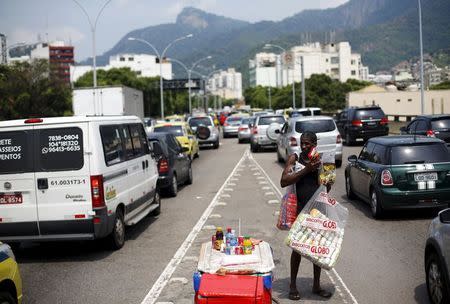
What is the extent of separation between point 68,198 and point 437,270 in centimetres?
509

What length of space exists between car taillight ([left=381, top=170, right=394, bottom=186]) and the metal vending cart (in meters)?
5.64

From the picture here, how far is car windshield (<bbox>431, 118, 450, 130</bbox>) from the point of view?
18859mm

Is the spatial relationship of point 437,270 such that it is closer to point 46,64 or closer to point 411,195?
point 411,195

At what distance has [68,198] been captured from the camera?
28.0 ft

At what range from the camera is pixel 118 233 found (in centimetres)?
930

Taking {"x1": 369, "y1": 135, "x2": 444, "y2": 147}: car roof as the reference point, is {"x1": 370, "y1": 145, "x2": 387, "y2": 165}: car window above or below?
below

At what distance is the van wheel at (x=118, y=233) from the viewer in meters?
9.12

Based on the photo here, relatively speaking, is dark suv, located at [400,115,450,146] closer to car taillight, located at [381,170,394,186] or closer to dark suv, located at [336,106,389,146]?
car taillight, located at [381,170,394,186]

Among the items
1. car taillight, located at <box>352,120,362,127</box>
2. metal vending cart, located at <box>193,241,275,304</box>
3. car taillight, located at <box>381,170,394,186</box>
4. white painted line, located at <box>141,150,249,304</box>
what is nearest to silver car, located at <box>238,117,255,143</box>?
car taillight, located at <box>352,120,362,127</box>

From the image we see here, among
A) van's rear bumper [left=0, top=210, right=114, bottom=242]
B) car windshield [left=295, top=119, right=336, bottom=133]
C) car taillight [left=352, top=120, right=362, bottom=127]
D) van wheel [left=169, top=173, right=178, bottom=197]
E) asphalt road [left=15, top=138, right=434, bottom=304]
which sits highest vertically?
car windshield [left=295, top=119, right=336, bottom=133]

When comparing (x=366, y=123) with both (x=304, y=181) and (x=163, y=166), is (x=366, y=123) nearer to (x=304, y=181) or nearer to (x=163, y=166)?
(x=163, y=166)

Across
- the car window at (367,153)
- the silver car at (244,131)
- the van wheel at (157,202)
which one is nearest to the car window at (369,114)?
the silver car at (244,131)

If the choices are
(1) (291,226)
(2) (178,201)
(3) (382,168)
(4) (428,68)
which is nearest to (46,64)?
(4) (428,68)

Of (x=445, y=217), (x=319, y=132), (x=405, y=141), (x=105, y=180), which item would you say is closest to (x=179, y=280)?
(x=105, y=180)
